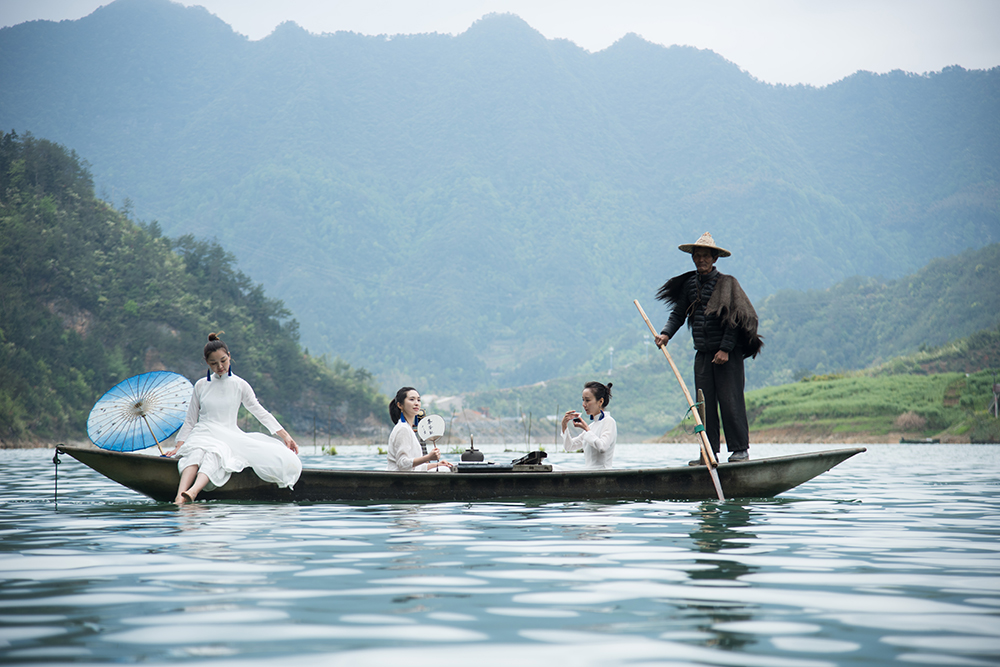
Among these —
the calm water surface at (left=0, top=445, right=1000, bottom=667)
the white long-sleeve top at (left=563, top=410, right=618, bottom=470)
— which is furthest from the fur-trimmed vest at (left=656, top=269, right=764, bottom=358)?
the calm water surface at (left=0, top=445, right=1000, bottom=667)

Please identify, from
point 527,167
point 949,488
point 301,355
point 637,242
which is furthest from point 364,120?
point 949,488

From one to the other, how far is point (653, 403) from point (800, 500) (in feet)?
301

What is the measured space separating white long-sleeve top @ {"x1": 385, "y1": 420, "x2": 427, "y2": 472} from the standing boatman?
9.08 ft

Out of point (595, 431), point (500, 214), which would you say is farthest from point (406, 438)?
point (500, 214)

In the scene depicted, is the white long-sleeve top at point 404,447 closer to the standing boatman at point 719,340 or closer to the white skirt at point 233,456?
the white skirt at point 233,456

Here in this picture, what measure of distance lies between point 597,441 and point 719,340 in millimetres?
1685

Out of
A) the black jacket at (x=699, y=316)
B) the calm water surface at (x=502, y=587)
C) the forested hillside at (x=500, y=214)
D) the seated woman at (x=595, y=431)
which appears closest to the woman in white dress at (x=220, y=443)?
the calm water surface at (x=502, y=587)

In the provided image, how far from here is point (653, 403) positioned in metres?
102

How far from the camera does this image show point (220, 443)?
9.85 m

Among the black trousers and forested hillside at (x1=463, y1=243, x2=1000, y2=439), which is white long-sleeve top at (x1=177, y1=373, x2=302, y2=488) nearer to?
the black trousers

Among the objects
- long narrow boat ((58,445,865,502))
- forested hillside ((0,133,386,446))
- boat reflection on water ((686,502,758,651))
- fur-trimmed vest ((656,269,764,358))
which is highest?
forested hillside ((0,133,386,446))

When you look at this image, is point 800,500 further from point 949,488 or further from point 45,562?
point 45,562

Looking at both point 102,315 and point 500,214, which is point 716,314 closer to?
point 102,315

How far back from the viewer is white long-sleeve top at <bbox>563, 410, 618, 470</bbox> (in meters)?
10.2
